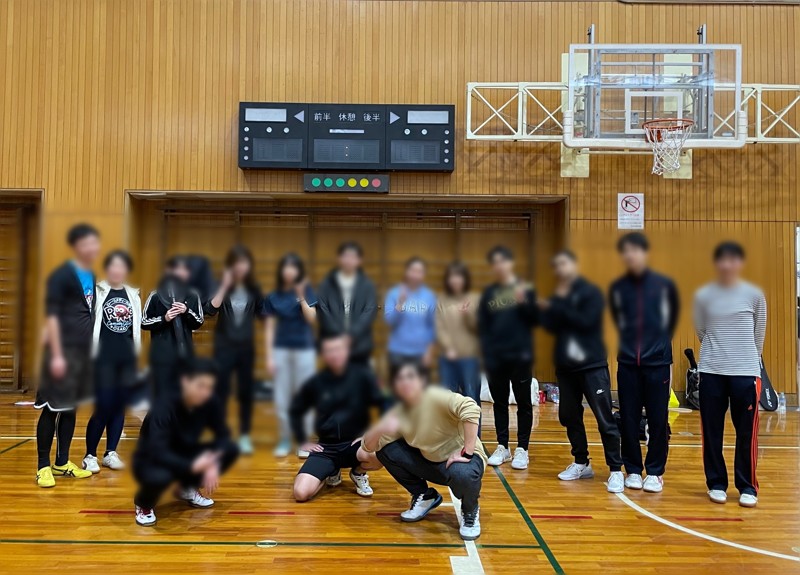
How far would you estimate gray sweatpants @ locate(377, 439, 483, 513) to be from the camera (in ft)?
14.3

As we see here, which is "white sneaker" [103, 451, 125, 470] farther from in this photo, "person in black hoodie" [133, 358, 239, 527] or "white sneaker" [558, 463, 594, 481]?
"person in black hoodie" [133, 358, 239, 527]

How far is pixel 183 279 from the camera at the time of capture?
1216mm

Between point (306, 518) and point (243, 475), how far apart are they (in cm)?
128

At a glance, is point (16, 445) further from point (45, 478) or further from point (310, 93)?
point (310, 93)

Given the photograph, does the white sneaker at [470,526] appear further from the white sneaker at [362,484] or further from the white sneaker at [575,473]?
the white sneaker at [575,473]

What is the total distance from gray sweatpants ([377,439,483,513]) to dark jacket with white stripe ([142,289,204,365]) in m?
3.43

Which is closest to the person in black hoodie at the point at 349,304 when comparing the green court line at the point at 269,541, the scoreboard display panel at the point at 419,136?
the scoreboard display panel at the point at 419,136

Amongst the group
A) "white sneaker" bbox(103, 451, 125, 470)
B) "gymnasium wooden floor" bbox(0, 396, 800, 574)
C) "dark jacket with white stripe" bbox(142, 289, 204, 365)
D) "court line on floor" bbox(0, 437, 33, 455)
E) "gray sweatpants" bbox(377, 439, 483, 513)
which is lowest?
"court line on floor" bbox(0, 437, 33, 455)

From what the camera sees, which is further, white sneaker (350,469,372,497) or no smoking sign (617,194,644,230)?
white sneaker (350,469,372,497)

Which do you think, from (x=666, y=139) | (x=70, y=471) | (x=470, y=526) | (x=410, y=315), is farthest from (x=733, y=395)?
(x=70, y=471)

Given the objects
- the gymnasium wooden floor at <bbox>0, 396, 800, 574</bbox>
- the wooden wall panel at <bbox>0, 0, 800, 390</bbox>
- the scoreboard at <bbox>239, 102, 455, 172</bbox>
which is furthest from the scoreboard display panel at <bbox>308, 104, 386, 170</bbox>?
the gymnasium wooden floor at <bbox>0, 396, 800, 574</bbox>

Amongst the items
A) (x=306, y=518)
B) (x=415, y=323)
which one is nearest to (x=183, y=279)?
(x=415, y=323)

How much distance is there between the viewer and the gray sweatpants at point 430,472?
4371 mm

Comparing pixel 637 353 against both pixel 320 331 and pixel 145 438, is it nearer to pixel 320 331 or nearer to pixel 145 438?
pixel 320 331
